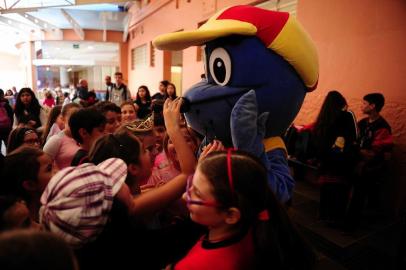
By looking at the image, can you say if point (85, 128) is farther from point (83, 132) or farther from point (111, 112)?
point (111, 112)

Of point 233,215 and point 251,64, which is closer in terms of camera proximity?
point 233,215

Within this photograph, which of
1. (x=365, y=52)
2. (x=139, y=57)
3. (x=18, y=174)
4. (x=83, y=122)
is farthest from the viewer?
(x=139, y=57)

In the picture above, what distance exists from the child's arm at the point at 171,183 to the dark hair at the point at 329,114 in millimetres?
2047

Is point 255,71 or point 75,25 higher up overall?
point 75,25

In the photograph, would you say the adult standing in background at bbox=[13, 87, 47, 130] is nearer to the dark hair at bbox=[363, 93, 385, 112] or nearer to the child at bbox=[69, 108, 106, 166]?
the child at bbox=[69, 108, 106, 166]

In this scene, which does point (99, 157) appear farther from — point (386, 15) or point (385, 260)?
point (386, 15)

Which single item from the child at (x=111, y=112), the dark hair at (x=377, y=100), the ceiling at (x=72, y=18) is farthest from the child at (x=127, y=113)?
the ceiling at (x=72, y=18)

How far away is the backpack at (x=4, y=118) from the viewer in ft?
14.0

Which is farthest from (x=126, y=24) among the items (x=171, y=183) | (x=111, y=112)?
(x=171, y=183)

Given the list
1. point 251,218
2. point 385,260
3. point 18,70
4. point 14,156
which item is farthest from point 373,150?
point 18,70

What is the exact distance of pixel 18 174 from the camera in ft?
3.88

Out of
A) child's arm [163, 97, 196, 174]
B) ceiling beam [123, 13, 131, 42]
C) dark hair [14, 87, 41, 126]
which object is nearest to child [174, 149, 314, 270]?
child's arm [163, 97, 196, 174]

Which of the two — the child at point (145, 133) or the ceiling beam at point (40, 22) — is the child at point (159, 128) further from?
the ceiling beam at point (40, 22)

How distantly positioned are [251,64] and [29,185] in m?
1.04
